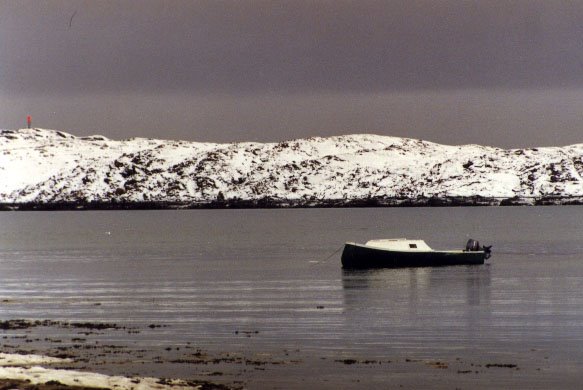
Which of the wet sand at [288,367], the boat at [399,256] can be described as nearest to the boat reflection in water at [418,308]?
the boat at [399,256]

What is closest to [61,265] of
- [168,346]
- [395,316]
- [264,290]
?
Result: [264,290]

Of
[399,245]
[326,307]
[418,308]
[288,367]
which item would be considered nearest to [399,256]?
[399,245]

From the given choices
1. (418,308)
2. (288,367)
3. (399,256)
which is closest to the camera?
(288,367)

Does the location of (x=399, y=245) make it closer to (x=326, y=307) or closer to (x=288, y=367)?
(x=326, y=307)

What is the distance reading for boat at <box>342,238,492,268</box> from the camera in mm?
86750

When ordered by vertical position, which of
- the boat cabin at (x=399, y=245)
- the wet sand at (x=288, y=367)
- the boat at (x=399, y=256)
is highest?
the boat cabin at (x=399, y=245)

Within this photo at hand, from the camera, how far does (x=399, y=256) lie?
8725cm

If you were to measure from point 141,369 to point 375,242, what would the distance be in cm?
5754

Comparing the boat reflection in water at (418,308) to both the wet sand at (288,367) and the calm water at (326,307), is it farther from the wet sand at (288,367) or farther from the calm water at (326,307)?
the wet sand at (288,367)

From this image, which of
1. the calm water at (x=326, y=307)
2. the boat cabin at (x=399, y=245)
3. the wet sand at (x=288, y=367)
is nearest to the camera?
the wet sand at (x=288, y=367)

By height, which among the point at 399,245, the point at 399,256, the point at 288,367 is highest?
the point at 399,245

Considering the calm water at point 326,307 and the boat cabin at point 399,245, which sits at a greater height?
the boat cabin at point 399,245

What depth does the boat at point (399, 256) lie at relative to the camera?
86.8 meters

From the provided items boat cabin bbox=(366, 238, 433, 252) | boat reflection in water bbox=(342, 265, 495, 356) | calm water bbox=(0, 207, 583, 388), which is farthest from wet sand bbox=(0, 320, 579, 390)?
boat cabin bbox=(366, 238, 433, 252)
